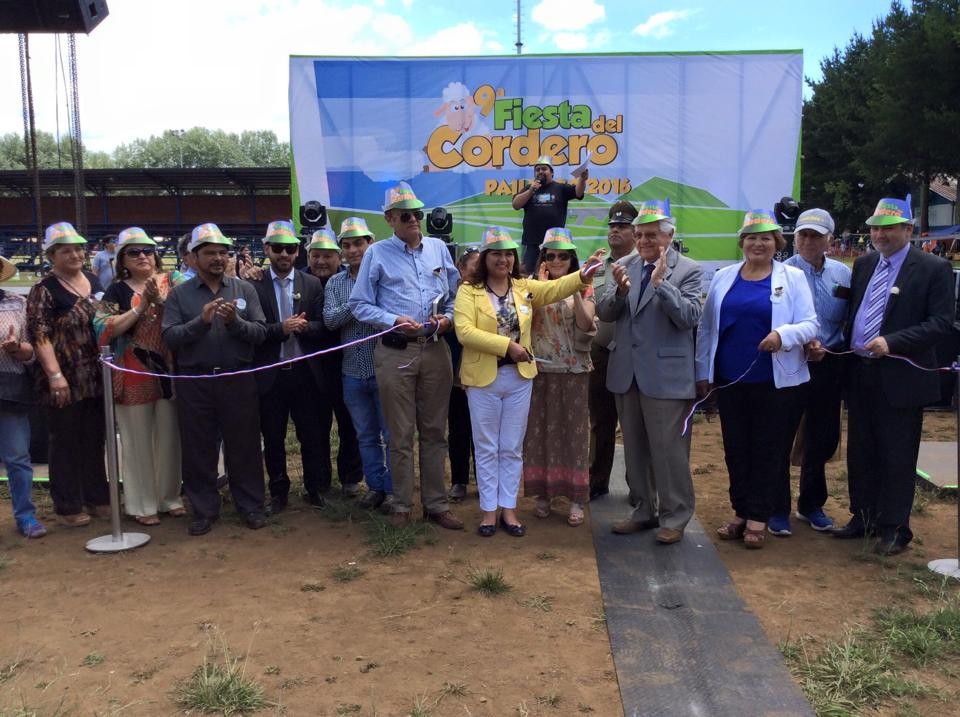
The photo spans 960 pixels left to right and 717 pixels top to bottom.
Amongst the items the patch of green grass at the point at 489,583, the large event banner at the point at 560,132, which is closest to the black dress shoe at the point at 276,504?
the patch of green grass at the point at 489,583

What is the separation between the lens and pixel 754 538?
450cm

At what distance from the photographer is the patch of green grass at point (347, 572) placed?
4129 mm

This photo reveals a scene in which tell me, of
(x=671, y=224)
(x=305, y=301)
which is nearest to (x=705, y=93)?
(x=671, y=224)

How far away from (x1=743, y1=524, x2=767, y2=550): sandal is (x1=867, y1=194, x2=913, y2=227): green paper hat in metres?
1.82

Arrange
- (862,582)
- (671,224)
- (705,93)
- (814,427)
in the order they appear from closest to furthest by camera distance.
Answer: (862,582)
(671,224)
(814,427)
(705,93)

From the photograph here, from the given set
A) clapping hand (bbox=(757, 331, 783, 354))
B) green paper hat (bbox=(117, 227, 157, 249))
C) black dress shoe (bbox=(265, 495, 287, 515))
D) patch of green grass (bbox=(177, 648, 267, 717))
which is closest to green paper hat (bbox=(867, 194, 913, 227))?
clapping hand (bbox=(757, 331, 783, 354))

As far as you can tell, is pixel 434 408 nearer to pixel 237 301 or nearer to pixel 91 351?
pixel 237 301

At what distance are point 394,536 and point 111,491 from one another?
1.68 meters

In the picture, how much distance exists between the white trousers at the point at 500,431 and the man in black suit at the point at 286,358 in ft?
3.94

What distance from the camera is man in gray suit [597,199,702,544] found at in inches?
172

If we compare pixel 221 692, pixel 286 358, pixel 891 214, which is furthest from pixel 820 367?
pixel 221 692

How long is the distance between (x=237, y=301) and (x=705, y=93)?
6558 millimetres

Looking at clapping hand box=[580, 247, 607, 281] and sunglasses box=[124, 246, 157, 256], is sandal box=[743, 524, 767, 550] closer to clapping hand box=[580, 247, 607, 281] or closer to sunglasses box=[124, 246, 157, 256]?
clapping hand box=[580, 247, 607, 281]

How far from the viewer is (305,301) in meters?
5.17
